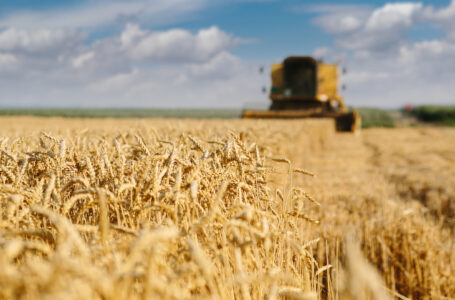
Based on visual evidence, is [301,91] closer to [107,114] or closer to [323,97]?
[323,97]

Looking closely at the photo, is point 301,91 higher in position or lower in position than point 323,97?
higher

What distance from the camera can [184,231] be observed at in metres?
1.47

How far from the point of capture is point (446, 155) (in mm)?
13867

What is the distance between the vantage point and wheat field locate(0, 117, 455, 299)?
97 cm

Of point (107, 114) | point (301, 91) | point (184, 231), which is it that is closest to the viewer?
point (184, 231)

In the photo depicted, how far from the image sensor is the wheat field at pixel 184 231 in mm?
966

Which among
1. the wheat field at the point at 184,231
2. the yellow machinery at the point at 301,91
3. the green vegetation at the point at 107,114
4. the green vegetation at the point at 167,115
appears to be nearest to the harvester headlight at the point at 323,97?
the yellow machinery at the point at 301,91

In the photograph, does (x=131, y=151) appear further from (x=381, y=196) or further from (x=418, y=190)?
(x=418, y=190)

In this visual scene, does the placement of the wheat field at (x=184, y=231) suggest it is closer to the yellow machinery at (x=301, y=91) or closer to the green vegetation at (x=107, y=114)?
the yellow machinery at (x=301, y=91)

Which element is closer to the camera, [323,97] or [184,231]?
[184,231]

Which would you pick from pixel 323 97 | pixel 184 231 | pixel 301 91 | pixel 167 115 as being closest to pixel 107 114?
pixel 167 115

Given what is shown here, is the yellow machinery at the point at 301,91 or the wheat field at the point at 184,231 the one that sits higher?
the yellow machinery at the point at 301,91

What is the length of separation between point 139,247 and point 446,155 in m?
15.1

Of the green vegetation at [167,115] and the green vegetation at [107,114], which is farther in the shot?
the green vegetation at [107,114]
